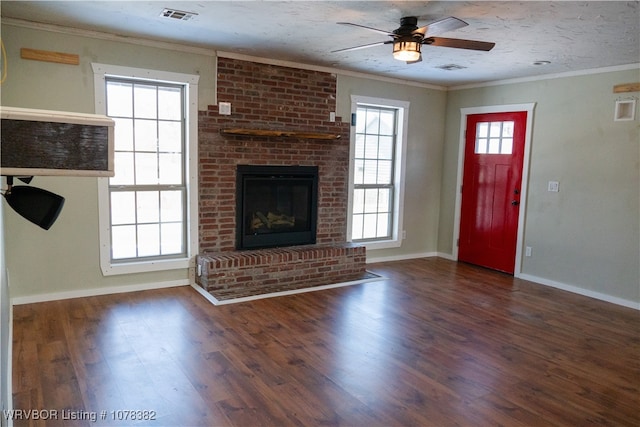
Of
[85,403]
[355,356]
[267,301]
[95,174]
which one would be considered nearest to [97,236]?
[267,301]

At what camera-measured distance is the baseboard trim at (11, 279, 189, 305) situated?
384 cm

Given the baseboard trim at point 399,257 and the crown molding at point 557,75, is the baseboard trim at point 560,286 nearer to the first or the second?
the baseboard trim at point 399,257

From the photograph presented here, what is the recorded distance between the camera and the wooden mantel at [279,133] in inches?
177

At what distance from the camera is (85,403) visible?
7.85 feet

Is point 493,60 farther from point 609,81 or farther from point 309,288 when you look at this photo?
point 309,288

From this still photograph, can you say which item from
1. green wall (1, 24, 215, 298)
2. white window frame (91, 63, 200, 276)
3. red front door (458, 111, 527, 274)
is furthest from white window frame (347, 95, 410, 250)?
green wall (1, 24, 215, 298)

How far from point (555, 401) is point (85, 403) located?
2.62 m

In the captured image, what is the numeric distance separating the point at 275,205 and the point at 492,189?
2761 mm

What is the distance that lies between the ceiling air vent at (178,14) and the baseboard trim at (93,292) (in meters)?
2.48

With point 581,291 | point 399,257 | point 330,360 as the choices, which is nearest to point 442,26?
point 330,360

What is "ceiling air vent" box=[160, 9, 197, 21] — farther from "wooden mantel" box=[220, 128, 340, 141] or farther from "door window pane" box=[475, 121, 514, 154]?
"door window pane" box=[475, 121, 514, 154]

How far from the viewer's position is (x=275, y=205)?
198 inches

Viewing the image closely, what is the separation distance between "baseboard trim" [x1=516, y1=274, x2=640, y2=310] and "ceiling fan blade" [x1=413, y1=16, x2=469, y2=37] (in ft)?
11.1

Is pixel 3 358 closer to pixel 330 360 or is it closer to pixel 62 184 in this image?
pixel 330 360
